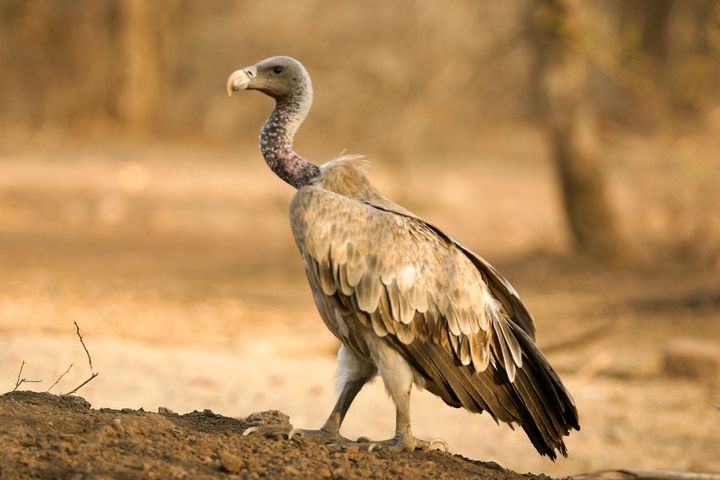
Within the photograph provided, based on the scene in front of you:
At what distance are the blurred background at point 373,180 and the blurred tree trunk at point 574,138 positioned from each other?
0.09ft

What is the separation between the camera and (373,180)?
61.4 feet

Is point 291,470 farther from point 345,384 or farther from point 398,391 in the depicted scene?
point 345,384

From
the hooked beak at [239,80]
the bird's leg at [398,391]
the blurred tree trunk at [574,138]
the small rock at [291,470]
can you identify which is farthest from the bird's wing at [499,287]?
the blurred tree trunk at [574,138]

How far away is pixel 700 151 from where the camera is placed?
1215 centimetres

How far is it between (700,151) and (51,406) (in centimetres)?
895

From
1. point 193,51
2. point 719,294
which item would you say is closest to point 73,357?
point 719,294

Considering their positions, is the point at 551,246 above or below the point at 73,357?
above

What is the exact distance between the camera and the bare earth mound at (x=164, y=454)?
3.89 metres

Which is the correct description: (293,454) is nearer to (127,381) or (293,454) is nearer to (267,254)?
(127,381)

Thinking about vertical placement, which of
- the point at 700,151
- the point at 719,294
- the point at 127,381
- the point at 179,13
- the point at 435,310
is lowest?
the point at 435,310

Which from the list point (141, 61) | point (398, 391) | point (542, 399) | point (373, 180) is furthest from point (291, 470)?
point (141, 61)

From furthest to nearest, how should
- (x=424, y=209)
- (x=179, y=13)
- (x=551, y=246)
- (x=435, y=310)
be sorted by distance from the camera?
(x=179, y=13) < (x=424, y=209) < (x=551, y=246) < (x=435, y=310)

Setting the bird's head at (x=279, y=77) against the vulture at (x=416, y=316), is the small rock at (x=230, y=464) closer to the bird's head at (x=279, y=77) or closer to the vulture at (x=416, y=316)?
the vulture at (x=416, y=316)

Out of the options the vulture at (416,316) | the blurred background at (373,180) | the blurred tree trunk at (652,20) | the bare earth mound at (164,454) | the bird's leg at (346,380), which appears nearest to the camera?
the bare earth mound at (164,454)
